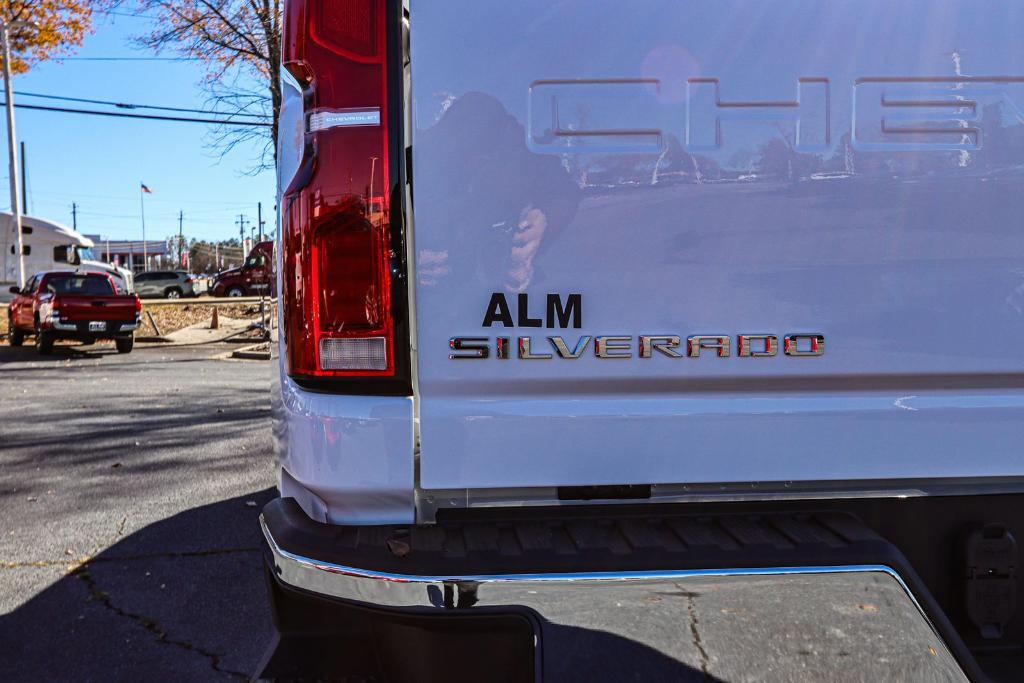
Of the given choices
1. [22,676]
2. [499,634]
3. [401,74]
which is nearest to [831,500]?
[499,634]

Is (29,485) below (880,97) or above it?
below

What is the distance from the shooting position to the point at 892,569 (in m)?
1.52

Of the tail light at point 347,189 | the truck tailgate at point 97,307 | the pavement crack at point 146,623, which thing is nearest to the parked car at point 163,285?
the truck tailgate at point 97,307

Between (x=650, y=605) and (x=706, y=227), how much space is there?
2.35 feet

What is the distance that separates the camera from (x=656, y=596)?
1.50 m

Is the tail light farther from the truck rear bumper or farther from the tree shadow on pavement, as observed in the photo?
the tree shadow on pavement

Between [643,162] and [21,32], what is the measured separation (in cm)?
2551

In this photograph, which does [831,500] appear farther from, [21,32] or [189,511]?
[21,32]

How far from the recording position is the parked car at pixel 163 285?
152ft

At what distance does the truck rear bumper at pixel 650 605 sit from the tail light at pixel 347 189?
1.27ft

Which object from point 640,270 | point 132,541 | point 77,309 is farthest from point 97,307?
point 640,270

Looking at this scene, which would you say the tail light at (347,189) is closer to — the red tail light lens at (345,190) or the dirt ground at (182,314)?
the red tail light lens at (345,190)

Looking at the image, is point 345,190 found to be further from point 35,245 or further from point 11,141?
point 35,245

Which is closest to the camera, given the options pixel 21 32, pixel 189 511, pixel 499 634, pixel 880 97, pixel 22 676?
pixel 499 634
